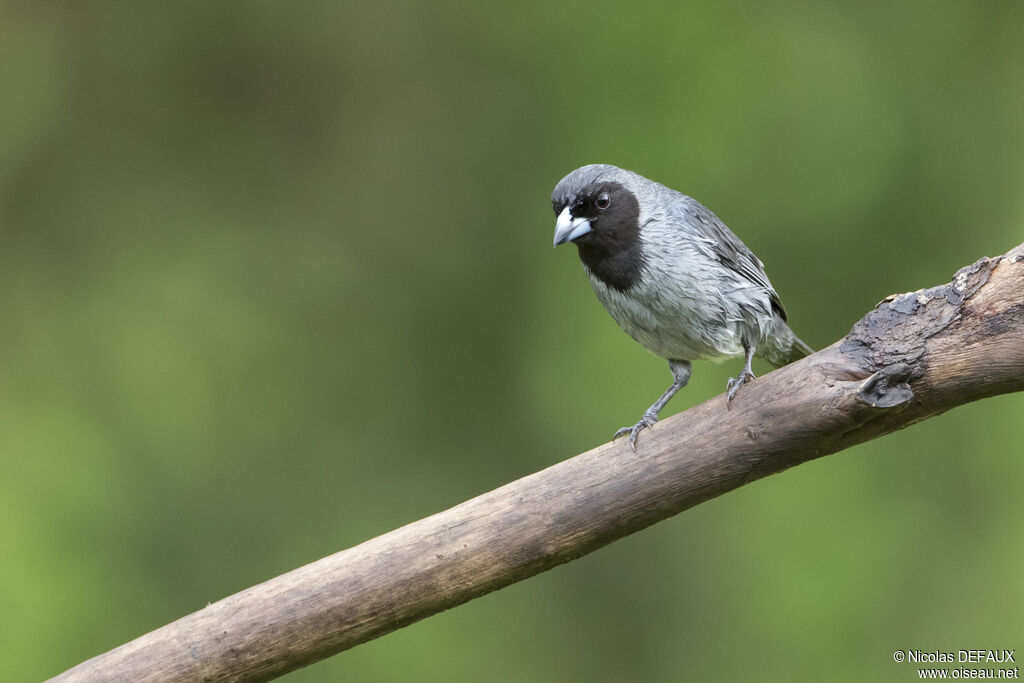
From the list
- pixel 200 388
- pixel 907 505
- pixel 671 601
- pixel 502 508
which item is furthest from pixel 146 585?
pixel 907 505

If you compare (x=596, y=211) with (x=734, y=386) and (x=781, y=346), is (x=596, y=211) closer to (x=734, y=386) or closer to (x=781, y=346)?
(x=781, y=346)

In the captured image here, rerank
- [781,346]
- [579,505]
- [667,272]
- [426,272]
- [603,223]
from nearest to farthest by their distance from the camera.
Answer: [579,505]
[667,272]
[603,223]
[781,346]
[426,272]

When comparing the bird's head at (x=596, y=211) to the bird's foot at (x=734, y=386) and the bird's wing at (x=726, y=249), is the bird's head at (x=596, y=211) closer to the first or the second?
the bird's wing at (x=726, y=249)

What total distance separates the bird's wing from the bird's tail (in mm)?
53

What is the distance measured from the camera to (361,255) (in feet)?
18.4

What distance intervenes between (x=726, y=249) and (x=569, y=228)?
55 cm

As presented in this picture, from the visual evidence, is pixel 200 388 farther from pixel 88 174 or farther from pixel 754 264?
pixel 754 264

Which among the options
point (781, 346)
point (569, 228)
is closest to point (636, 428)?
point (569, 228)

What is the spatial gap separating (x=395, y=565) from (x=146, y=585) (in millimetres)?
2769

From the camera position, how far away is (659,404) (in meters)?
3.49

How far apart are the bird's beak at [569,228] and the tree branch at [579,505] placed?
Result: 0.94 metres

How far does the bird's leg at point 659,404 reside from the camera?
3.01m

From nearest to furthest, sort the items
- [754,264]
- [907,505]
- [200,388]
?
[754,264], [907,505], [200,388]

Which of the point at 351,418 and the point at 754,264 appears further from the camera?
the point at 351,418
